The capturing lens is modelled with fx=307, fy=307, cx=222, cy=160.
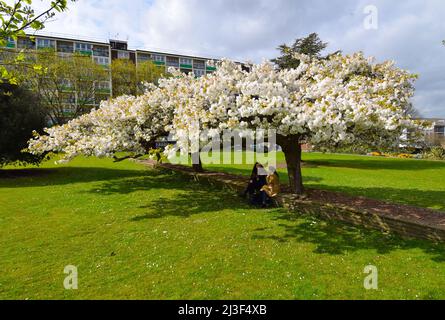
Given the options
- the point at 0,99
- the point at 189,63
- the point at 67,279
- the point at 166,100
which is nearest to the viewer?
the point at 67,279

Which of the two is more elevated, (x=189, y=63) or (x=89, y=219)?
(x=189, y=63)

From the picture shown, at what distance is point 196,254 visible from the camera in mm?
6457

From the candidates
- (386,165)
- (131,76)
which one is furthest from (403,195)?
(131,76)

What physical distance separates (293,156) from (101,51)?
7310 cm

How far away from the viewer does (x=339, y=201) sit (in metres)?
9.66

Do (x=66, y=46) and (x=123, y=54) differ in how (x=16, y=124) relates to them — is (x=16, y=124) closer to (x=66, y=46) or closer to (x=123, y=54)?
(x=66, y=46)

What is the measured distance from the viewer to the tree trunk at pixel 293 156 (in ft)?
32.4

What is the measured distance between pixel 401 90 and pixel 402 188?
6.51 m

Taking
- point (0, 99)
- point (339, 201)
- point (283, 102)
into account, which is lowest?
point (339, 201)

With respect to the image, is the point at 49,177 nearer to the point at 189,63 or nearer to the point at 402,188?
the point at 402,188

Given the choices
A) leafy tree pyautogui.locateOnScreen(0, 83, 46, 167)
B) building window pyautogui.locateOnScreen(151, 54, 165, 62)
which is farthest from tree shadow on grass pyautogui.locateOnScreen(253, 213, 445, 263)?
building window pyautogui.locateOnScreen(151, 54, 165, 62)

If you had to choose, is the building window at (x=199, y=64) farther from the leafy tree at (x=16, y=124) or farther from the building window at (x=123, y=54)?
the leafy tree at (x=16, y=124)

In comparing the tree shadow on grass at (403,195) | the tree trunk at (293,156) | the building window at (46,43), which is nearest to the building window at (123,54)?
the building window at (46,43)
